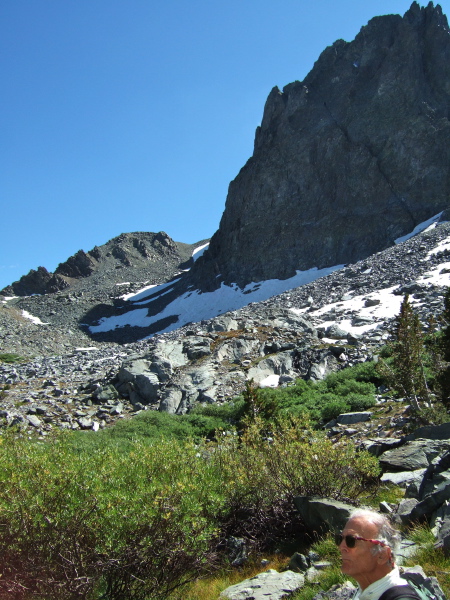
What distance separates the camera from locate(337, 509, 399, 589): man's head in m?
3.26

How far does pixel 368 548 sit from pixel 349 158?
10013cm

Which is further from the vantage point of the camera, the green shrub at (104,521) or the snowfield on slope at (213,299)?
the snowfield on slope at (213,299)

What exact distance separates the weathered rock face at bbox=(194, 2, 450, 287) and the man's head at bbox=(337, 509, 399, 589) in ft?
278

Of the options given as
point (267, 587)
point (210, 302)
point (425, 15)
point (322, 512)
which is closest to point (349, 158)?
point (425, 15)

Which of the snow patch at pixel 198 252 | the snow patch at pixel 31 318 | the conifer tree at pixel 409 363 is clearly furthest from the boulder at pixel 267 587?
the snow patch at pixel 198 252

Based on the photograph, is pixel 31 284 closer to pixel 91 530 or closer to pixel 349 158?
pixel 349 158

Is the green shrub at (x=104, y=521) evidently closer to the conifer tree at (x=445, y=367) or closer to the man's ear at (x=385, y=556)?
the man's ear at (x=385, y=556)

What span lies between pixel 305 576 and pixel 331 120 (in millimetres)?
106640

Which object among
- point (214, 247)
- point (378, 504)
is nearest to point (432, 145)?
point (214, 247)

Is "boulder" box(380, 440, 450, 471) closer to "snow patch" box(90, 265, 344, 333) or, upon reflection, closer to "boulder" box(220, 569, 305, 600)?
"boulder" box(220, 569, 305, 600)

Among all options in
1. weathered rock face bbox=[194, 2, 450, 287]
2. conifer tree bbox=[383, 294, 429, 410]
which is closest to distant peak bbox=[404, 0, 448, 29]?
weathered rock face bbox=[194, 2, 450, 287]

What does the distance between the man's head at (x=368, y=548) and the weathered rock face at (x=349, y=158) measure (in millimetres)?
84632

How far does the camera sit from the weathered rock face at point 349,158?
85.6 m

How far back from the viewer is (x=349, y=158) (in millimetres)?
93688
